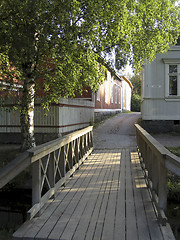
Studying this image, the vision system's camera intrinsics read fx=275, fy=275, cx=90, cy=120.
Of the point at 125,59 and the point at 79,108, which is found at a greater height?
the point at 125,59

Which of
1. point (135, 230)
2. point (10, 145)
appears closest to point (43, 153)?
point (135, 230)

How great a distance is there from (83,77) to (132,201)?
4.43 metres

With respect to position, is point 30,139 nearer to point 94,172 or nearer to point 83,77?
point 83,77

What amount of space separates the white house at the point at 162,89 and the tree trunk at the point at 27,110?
691 centimetres

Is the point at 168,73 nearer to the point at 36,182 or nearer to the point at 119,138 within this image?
the point at 119,138

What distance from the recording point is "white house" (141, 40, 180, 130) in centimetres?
1402

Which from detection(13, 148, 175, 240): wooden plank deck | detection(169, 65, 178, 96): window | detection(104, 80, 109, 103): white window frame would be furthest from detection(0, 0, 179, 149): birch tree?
detection(104, 80, 109, 103): white window frame

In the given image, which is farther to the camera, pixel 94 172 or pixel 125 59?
pixel 125 59

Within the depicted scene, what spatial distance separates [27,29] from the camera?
22.1ft

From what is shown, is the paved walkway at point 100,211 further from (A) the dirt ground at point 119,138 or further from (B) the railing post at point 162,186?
(A) the dirt ground at point 119,138

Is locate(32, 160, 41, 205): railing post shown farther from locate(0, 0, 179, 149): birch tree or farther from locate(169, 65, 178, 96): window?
locate(169, 65, 178, 96): window

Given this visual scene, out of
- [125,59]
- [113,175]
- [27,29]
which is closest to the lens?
[113,175]

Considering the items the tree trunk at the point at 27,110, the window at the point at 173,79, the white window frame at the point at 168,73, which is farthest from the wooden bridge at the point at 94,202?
the window at the point at 173,79

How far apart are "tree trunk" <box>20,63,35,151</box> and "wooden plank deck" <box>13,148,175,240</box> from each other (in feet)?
10.2
